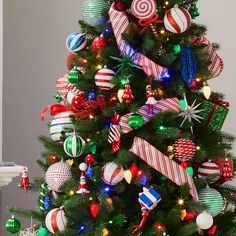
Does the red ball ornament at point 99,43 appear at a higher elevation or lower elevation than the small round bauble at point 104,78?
higher

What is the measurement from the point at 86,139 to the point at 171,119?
27cm

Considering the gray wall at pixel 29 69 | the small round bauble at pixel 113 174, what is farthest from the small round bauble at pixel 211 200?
the gray wall at pixel 29 69

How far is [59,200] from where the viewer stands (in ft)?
5.40

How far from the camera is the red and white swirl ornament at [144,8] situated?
156 cm

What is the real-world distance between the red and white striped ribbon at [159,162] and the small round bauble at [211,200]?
7 cm

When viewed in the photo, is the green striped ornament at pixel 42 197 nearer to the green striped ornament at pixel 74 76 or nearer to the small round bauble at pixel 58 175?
the small round bauble at pixel 58 175

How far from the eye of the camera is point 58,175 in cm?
162

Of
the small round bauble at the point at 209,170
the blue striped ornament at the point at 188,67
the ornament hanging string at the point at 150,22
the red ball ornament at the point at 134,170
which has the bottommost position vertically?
the small round bauble at the point at 209,170

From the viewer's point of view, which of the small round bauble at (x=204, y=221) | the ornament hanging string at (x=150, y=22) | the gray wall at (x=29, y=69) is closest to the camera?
the small round bauble at (x=204, y=221)

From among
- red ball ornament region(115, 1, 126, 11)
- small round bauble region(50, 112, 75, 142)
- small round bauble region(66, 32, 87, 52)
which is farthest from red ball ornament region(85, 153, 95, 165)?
red ball ornament region(115, 1, 126, 11)

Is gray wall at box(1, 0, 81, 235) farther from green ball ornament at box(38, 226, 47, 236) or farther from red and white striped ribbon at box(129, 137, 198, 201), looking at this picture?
red and white striped ribbon at box(129, 137, 198, 201)

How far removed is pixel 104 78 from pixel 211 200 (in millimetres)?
459

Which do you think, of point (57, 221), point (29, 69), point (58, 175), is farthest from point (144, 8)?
point (29, 69)

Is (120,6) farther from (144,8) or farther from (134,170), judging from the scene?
(134,170)
